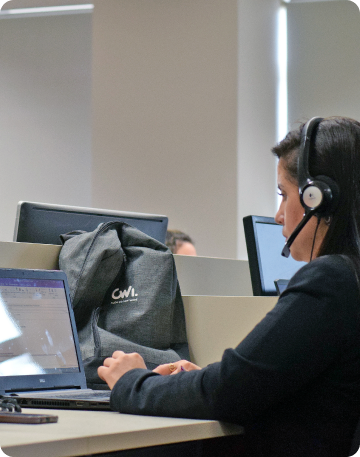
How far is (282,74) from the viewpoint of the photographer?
4.07 m

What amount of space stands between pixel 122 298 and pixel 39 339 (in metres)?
0.26

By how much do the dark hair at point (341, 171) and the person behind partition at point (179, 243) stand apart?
7.37 feet

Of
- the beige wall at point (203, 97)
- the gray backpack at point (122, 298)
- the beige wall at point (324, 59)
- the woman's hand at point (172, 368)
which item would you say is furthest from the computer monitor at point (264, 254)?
the beige wall at point (324, 59)

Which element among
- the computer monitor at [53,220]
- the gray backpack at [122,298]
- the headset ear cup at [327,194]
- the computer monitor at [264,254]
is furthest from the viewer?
the computer monitor at [264,254]

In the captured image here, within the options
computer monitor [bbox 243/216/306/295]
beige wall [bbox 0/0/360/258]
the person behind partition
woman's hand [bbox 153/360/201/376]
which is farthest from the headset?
beige wall [bbox 0/0/360/258]

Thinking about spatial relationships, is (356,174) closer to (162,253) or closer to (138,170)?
(162,253)

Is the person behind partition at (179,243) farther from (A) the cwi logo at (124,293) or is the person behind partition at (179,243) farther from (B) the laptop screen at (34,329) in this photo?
(B) the laptop screen at (34,329)

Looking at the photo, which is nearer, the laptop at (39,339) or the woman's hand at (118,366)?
the woman's hand at (118,366)

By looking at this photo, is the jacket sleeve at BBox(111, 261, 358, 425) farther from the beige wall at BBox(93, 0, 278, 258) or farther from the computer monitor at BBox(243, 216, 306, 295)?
the beige wall at BBox(93, 0, 278, 258)

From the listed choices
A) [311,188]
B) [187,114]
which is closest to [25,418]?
[311,188]

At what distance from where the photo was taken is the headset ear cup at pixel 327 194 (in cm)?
97

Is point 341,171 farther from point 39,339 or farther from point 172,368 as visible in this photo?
point 39,339

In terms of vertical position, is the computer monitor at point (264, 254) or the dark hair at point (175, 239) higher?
the computer monitor at point (264, 254)

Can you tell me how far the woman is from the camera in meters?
0.87
